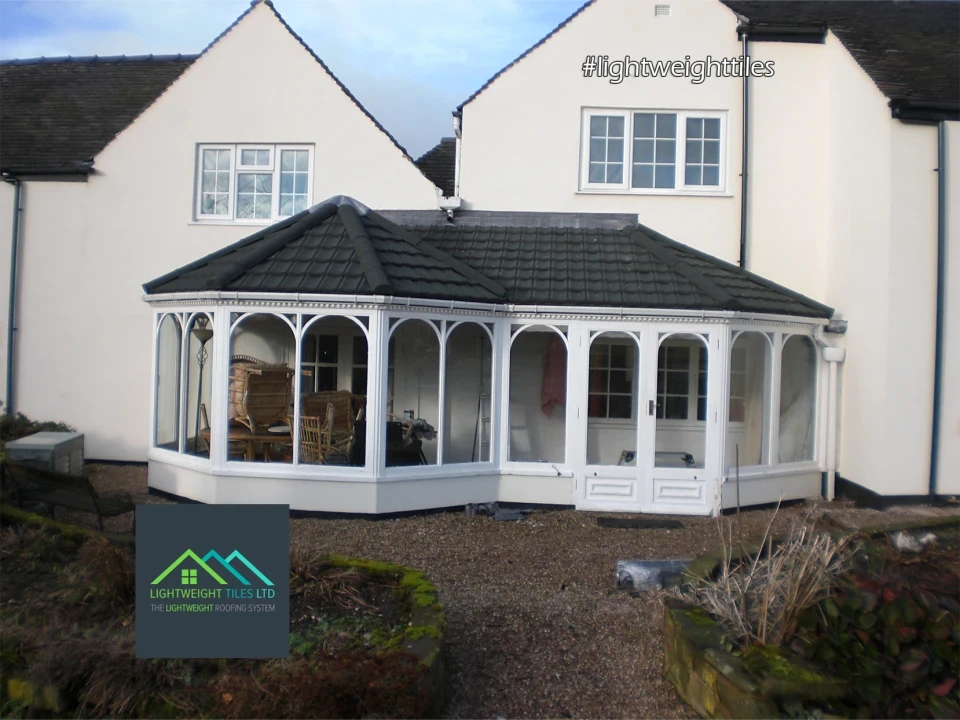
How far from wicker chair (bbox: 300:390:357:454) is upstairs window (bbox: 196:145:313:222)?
12.7ft

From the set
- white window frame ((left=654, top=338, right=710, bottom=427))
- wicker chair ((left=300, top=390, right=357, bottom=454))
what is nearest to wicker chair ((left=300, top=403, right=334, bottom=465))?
wicker chair ((left=300, top=390, right=357, bottom=454))

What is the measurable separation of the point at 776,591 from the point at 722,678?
758 mm

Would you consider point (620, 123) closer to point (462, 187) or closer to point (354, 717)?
point (462, 187)

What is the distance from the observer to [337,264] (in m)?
9.80

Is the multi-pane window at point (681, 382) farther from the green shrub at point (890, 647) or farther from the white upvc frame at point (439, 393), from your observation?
the green shrub at point (890, 647)

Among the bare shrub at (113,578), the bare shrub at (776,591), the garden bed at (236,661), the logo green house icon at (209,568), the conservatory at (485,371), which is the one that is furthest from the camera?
the conservatory at (485,371)

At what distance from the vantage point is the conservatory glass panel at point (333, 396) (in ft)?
33.6

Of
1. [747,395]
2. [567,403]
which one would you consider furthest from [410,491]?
[747,395]

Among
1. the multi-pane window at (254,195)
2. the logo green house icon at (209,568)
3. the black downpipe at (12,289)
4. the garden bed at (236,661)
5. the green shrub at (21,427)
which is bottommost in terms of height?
the garden bed at (236,661)

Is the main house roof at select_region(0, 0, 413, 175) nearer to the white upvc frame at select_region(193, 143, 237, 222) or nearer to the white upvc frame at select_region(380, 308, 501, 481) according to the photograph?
the white upvc frame at select_region(193, 143, 237, 222)

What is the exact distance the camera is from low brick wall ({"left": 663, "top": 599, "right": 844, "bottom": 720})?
417 centimetres

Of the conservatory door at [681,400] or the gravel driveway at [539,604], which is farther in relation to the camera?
the conservatory door at [681,400]

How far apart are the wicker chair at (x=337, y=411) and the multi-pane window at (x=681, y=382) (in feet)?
16.3

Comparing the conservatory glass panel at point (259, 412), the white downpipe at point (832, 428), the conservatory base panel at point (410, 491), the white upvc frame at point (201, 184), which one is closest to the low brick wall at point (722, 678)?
the conservatory base panel at point (410, 491)
